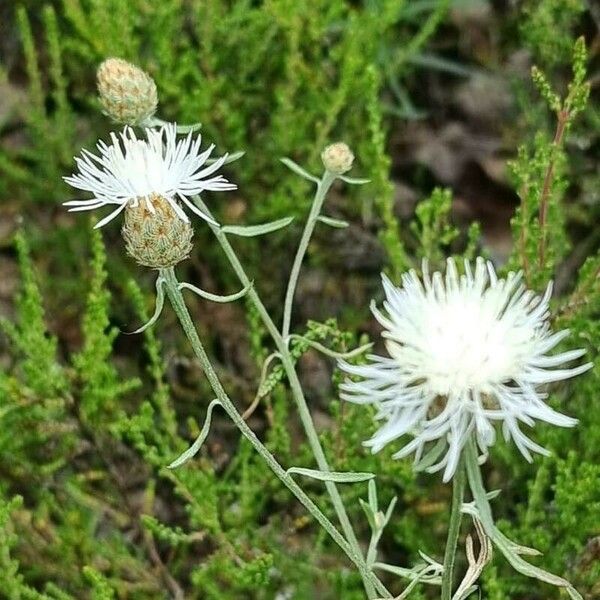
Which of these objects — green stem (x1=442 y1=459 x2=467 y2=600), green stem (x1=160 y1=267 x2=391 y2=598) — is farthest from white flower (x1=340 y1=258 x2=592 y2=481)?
green stem (x1=160 y1=267 x2=391 y2=598)

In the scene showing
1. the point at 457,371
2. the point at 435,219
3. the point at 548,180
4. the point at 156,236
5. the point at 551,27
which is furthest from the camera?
the point at 551,27

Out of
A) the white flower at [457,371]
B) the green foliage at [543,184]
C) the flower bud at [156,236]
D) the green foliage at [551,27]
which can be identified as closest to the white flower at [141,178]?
the flower bud at [156,236]

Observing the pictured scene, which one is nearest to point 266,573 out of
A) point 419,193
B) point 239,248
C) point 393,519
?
point 393,519

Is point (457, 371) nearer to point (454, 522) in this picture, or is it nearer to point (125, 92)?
point (454, 522)

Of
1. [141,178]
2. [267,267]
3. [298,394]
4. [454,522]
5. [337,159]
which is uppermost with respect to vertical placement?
[267,267]

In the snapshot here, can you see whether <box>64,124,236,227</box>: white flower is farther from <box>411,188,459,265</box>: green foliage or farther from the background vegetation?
<box>411,188,459,265</box>: green foliage

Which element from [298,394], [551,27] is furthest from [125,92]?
[551,27]
